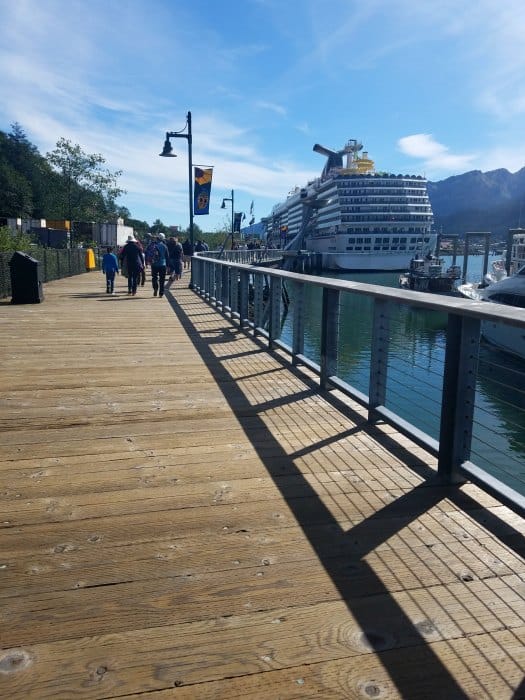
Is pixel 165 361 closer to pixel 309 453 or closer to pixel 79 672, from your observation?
pixel 309 453

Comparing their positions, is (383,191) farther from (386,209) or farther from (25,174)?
(25,174)

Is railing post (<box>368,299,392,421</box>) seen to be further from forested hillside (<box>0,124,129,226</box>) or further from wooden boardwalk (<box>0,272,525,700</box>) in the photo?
forested hillside (<box>0,124,129,226</box>)

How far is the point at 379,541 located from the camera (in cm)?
257

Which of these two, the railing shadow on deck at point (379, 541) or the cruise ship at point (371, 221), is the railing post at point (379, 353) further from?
the cruise ship at point (371, 221)

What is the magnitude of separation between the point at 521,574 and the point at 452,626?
51 centimetres

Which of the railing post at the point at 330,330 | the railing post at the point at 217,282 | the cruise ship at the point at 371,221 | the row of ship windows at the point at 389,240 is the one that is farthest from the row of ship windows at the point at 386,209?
the railing post at the point at 330,330

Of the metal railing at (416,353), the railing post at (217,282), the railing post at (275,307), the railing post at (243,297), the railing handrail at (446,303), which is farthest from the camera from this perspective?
A: the railing post at (217,282)

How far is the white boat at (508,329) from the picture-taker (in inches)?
773

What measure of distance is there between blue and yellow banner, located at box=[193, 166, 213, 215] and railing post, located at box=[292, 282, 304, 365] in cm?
1437

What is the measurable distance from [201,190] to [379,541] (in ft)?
61.0

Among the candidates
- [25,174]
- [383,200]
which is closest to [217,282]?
[383,200]

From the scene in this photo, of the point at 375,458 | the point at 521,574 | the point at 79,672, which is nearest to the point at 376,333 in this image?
the point at 375,458

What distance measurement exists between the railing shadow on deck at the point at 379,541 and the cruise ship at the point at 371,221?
7346 centimetres

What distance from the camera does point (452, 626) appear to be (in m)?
2.00
